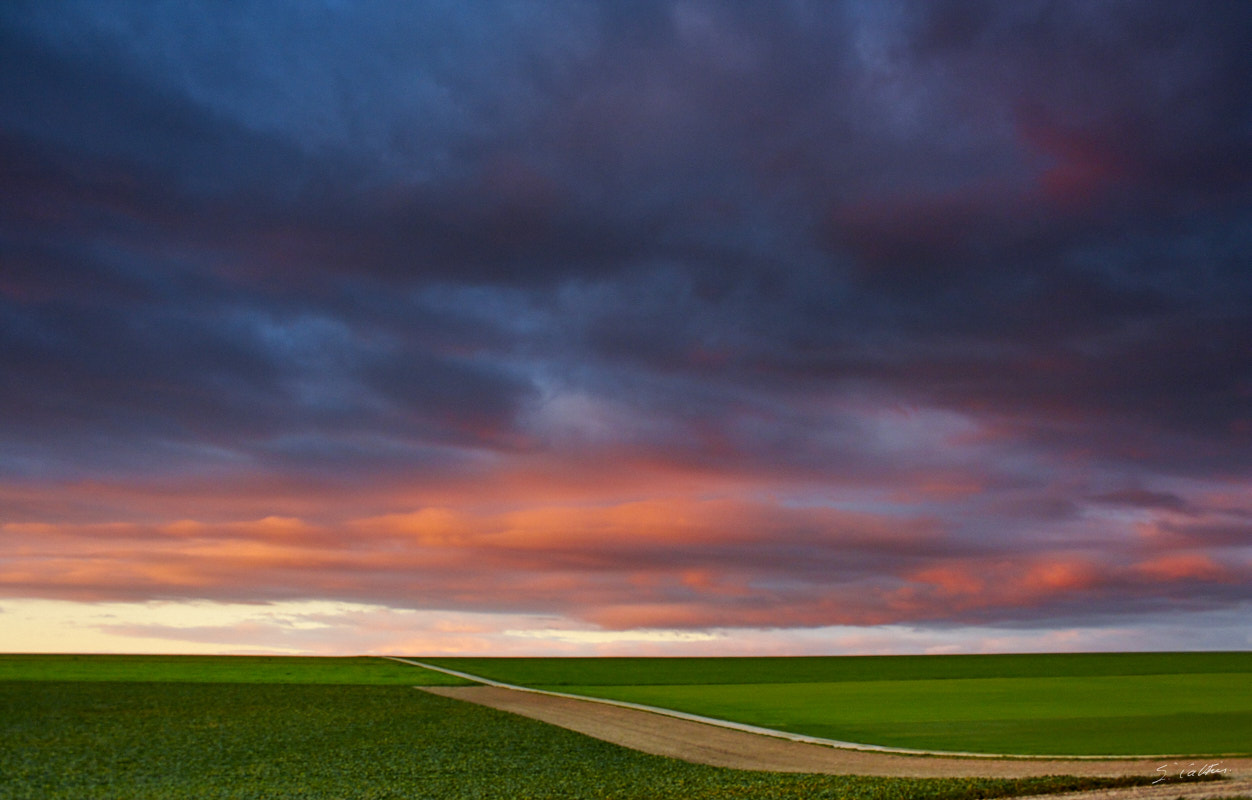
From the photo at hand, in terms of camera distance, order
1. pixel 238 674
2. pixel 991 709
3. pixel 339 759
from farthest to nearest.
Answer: pixel 238 674
pixel 991 709
pixel 339 759

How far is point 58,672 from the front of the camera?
99.2 m

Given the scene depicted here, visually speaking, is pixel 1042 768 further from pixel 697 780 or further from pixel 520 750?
pixel 520 750

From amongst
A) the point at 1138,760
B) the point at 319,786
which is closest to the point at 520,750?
the point at 319,786

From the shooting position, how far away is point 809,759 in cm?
3606

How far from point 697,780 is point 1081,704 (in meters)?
36.1

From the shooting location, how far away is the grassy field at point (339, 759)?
1137 inches

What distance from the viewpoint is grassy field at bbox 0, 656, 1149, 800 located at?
1137 inches
